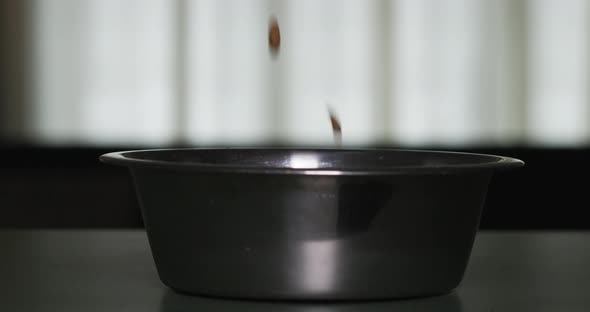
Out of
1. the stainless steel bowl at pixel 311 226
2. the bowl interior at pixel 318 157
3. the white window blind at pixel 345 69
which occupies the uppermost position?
the white window blind at pixel 345 69

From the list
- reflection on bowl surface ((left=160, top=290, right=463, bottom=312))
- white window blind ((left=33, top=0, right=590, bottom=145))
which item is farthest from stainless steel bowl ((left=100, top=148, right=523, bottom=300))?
white window blind ((left=33, top=0, right=590, bottom=145))

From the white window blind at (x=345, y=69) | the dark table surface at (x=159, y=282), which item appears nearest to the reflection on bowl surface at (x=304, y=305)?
the dark table surface at (x=159, y=282)

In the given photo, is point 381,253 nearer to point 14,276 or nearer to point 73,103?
point 14,276

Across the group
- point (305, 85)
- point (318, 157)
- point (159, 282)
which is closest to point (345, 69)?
point (305, 85)

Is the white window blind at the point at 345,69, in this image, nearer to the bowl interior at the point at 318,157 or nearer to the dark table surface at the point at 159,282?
the dark table surface at the point at 159,282

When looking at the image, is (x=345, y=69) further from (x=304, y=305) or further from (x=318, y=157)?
(x=304, y=305)

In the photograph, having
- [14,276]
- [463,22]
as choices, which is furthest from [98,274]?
[463,22]
